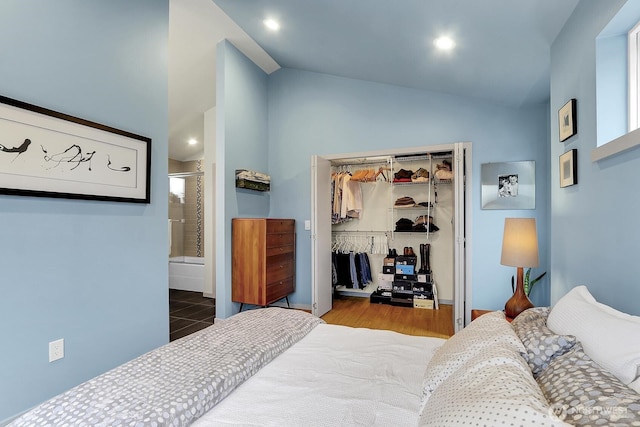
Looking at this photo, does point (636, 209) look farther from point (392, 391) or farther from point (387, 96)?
point (387, 96)

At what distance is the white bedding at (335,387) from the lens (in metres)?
0.94

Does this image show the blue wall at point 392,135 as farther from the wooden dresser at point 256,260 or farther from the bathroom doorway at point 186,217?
the bathroom doorway at point 186,217

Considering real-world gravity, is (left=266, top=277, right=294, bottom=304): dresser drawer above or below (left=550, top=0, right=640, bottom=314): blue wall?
below

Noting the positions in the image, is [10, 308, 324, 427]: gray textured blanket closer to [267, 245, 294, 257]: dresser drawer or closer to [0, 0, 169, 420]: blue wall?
[0, 0, 169, 420]: blue wall

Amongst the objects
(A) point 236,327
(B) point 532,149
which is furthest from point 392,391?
(B) point 532,149

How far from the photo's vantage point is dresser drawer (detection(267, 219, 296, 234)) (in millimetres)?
3393

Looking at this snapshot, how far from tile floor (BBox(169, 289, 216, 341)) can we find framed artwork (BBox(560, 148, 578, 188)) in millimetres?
3338

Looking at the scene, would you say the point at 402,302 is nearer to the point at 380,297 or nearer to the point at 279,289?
the point at 380,297

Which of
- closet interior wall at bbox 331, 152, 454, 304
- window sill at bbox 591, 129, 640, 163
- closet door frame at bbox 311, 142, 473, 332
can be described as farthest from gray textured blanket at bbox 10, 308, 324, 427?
closet interior wall at bbox 331, 152, 454, 304

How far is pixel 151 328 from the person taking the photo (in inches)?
96.0

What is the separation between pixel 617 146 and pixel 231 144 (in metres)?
3.11

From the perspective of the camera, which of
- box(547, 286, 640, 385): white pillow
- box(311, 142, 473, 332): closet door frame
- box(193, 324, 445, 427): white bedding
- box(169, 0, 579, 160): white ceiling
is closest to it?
box(547, 286, 640, 385): white pillow

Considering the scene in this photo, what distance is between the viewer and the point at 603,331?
0.91m

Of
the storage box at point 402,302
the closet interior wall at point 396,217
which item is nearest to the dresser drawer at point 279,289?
the closet interior wall at point 396,217
